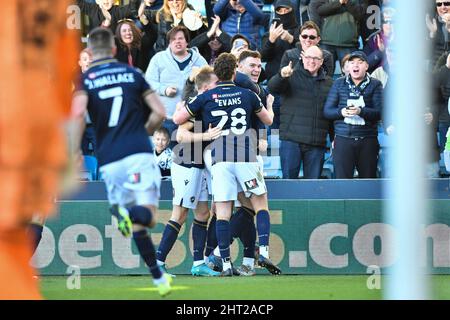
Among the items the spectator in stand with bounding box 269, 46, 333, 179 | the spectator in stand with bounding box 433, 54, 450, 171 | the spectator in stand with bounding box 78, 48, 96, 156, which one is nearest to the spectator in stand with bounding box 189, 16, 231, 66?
the spectator in stand with bounding box 269, 46, 333, 179

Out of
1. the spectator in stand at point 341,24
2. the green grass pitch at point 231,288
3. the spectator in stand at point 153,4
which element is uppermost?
the spectator in stand at point 153,4

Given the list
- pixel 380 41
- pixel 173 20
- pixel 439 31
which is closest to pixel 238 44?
pixel 173 20

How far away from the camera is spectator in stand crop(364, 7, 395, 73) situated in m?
14.1

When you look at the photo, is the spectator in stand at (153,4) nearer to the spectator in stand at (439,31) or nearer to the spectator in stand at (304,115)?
the spectator in stand at (304,115)

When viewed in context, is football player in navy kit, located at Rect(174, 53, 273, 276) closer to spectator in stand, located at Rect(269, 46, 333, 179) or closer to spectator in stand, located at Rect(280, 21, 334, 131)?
spectator in stand, located at Rect(269, 46, 333, 179)

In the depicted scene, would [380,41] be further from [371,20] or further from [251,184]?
[251,184]

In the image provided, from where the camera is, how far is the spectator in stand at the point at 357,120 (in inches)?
526

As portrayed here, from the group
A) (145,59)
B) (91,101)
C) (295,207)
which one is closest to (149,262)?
(91,101)

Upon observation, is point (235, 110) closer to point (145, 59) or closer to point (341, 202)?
point (341, 202)

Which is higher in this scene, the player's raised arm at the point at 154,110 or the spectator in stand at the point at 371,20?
the spectator in stand at the point at 371,20

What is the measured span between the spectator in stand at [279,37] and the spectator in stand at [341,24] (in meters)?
0.35

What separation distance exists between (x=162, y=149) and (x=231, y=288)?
2.78m

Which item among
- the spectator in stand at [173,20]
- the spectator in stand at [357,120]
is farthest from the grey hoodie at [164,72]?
the spectator in stand at [357,120]

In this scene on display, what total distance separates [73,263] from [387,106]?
3866mm
